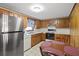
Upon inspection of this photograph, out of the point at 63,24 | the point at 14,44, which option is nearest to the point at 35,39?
the point at 63,24

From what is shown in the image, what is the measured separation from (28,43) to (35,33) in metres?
0.53

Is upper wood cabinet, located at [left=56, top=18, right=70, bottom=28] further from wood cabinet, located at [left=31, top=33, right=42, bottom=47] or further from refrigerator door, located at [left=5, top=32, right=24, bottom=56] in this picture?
refrigerator door, located at [left=5, top=32, right=24, bottom=56]

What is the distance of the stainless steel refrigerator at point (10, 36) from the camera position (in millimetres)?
1533

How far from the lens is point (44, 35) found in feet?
9.96

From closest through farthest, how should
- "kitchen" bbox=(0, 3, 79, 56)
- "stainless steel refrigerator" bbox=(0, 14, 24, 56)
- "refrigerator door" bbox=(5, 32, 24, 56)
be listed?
"stainless steel refrigerator" bbox=(0, 14, 24, 56), "refrigerator door" bbox=(5, 32, 24, 56), "kitchen" bbox=(0, 3, 79, 56)

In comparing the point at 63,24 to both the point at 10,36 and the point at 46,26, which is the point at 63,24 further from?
the point at 10,36

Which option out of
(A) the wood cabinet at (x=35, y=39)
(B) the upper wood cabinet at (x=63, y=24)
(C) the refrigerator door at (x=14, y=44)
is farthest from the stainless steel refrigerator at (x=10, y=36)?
(B) the upper wood cabinet at (x=63, y=24)

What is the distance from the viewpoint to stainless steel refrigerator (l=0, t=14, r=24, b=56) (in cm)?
153

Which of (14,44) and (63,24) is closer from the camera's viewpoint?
(14,44)

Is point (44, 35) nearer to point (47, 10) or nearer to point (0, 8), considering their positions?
point (47, 10)

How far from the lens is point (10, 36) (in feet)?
5.50

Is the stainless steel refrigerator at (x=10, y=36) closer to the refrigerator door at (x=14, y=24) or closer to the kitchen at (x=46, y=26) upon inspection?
the refrigerator door at (x=14, y=24)

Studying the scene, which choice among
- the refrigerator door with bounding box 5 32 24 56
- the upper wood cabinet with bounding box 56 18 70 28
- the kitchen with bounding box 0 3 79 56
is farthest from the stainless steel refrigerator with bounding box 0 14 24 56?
the upper wood cabinet with bounding box 56 18 70 28

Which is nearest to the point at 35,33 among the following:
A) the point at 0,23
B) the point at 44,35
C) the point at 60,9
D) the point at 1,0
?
the point at 44,35
